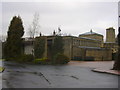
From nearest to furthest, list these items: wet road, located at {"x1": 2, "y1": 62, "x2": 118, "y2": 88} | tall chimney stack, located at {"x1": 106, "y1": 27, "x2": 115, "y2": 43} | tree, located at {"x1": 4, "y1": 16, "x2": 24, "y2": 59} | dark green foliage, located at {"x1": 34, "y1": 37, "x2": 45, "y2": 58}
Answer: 1. wet road, located at {"x1": 2, "y1": 62, "x2": 118, "y2": 88}
2. dark green foliage, located at {"x1": 34, "y1": 37, "x2": 45, "y2": 58}
3. tree, located at {"x1": 4, "y1": 16, "x2": 24, "y2": 59}
4. tall chimney stack, located at {"x1": 106, "y1": 27, "x2": 115, "y2": 43}

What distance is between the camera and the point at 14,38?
114 feet

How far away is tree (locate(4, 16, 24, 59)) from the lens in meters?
34.5

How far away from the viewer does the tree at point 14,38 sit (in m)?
34.5

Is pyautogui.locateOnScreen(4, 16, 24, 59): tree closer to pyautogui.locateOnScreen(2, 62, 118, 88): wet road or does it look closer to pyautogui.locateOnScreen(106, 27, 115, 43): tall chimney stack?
pyautogui.locateOnScreen(2, 62, 118, 88): wet road

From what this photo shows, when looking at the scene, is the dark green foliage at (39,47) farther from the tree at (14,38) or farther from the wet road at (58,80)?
the wet road at (58,80)

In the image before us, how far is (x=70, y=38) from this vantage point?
31.9 metres

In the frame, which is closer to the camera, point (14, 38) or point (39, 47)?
point (39, 47)

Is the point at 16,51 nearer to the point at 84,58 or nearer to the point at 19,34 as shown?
the point at 19,34

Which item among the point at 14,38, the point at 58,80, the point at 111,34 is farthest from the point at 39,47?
the point at 111,34

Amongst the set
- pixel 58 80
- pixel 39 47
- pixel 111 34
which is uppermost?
pixel 111 34

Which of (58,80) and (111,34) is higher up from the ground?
(111,34)

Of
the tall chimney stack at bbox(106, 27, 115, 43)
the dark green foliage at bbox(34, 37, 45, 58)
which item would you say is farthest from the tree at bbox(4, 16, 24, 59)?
the tall chimney stack at bbox(106, 27, 115, 43)

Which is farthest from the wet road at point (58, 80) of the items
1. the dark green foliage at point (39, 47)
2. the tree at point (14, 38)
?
the tree at point (14, 38)

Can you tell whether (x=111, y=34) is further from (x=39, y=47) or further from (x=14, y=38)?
(x=39, y=47)
